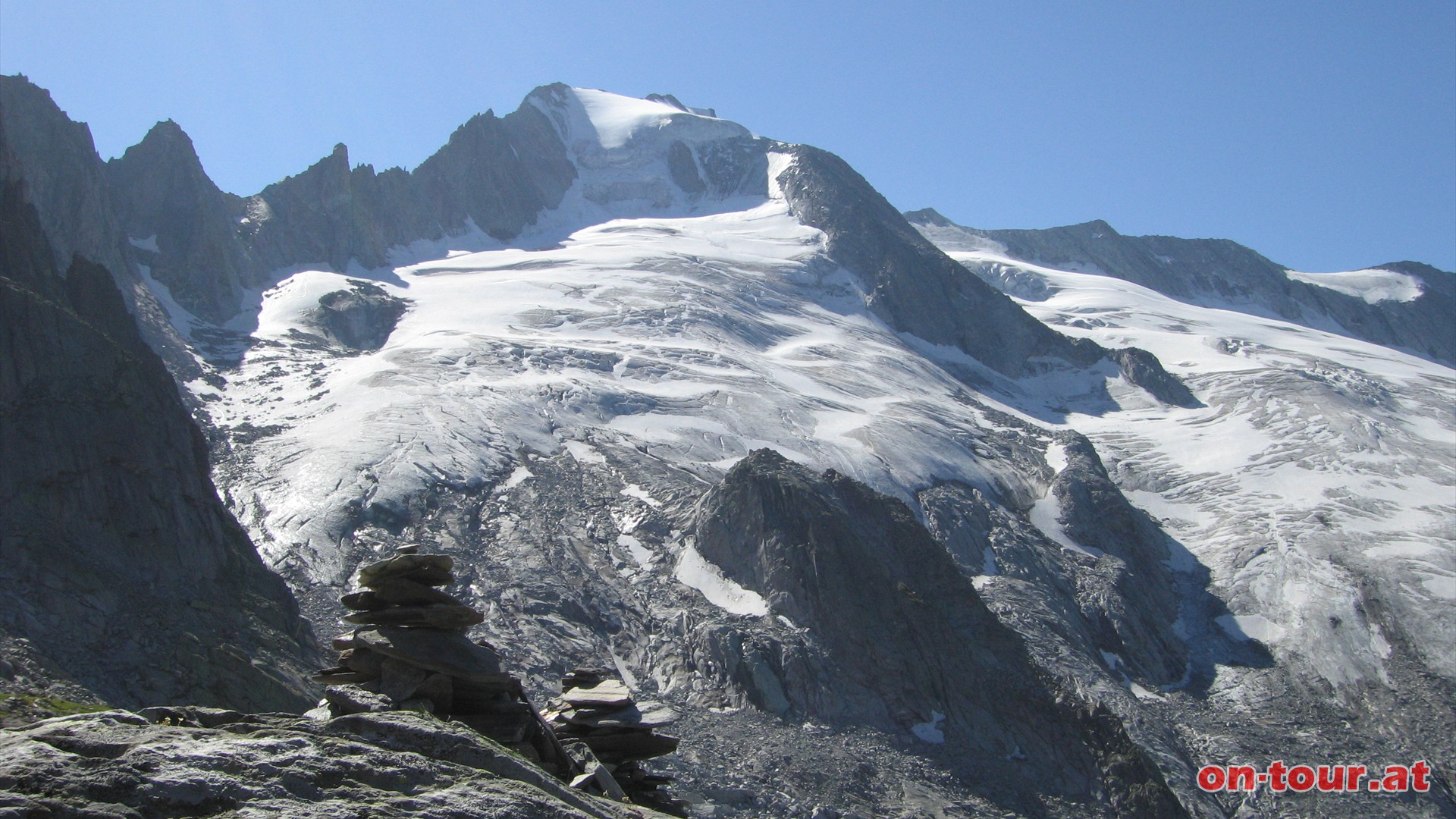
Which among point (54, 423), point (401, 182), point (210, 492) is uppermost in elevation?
point (401, 182)

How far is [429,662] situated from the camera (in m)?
14.8

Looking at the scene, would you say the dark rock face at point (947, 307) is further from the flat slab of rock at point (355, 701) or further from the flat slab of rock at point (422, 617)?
the flat slab of rock at point (355, 701)

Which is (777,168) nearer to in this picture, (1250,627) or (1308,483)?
(1308,483)

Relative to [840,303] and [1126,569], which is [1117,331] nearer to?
[840,303]

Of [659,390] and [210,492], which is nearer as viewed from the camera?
[210,492]

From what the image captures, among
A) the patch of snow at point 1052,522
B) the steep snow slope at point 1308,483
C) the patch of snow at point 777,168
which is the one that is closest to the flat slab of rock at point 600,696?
the steep snow slope at point 1308,483

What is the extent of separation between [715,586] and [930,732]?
45.7 feet

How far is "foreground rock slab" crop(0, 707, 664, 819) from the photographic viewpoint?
25.9ft

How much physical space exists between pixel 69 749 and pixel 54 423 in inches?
1612

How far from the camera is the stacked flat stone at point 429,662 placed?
1467 cm

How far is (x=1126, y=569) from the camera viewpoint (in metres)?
76.1

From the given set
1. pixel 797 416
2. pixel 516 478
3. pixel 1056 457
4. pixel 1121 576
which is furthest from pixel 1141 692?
pixel 516 478

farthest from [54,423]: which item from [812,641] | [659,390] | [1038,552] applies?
[1038,552]

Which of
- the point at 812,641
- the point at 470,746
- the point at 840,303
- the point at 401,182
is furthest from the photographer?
the point at 401,182
